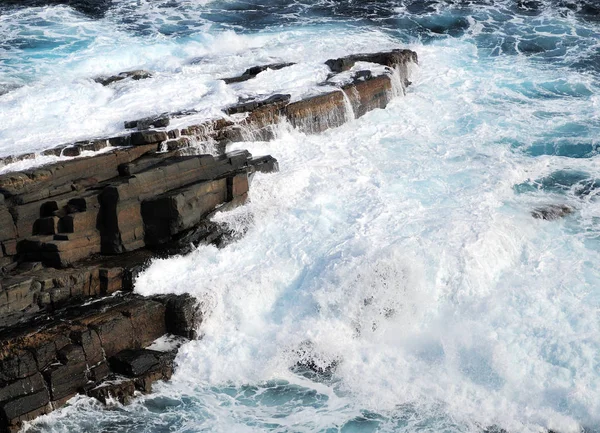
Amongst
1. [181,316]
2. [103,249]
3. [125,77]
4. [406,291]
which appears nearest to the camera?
[181,316]

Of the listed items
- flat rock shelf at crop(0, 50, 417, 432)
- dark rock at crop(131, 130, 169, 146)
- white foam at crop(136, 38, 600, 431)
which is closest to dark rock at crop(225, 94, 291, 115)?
flat rock shelf at crop(0, 50, 417, 432)

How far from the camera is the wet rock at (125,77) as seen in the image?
22.2m

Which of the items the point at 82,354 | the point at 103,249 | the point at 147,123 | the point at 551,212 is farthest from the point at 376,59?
the point at 82,354

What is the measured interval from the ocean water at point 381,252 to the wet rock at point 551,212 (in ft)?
0.57

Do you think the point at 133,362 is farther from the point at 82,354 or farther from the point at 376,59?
the point at 376,59

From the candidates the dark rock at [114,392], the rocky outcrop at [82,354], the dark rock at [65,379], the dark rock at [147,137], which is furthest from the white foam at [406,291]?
the dark rock at [147,137]

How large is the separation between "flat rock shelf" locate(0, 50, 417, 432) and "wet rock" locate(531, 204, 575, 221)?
20.6ft

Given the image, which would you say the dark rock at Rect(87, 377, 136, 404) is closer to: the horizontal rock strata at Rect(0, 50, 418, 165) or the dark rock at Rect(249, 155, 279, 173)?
the horizontal rock strata at Rect(0, 50, 418, 165)

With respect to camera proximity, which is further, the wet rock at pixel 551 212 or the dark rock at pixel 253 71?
the dark rock at pixel 253 71

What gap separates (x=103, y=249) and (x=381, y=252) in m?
5.53

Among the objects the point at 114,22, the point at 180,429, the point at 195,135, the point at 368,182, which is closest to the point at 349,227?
the point at 368,182

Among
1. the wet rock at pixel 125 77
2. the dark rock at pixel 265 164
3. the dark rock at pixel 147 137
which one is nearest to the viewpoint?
the dark rock at pixel 147 137

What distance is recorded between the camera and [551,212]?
17.4 metres

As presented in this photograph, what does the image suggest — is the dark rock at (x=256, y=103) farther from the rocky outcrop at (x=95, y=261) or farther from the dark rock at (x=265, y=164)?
the rocky outcrop at (x=95, y=261)
